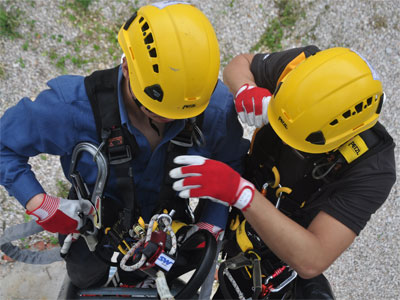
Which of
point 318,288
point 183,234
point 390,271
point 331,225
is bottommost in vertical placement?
point 390,271

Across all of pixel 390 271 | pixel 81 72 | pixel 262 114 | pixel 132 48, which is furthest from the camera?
pixel 390 271

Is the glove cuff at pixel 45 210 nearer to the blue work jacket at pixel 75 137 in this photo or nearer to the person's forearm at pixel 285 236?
the blue work jacket at pixel 75 137

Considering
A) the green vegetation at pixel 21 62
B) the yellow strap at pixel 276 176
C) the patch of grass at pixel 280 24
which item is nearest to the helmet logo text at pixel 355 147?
the yellow strap at pixel 276 176

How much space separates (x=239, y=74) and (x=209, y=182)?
3.49 ft

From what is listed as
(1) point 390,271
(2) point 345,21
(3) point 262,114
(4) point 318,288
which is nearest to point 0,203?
(3) point 262,114

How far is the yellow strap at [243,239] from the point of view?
2343 mm

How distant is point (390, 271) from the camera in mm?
4133

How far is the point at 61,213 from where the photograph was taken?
74.1 inches

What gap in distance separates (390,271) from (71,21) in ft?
16.5

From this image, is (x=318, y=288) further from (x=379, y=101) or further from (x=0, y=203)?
(x=0, y=203)

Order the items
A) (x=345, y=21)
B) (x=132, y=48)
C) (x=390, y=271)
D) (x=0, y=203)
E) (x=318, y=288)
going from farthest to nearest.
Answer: (x=345, y=21), (x=390, y=271), (x=0, y=203), (x=318, y=288), (x=132, y=48)

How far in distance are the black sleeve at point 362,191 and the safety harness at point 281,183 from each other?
0.05 m

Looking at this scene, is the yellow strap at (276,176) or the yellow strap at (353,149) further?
the yellow strap at (276,176)

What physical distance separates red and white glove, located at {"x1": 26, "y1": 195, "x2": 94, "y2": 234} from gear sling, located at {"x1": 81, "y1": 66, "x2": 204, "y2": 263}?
5.3 inches
